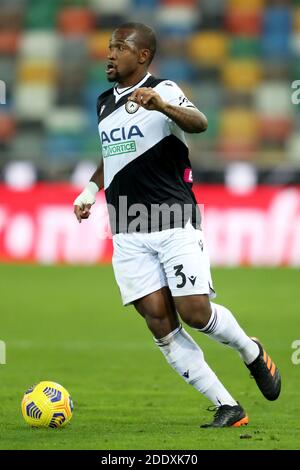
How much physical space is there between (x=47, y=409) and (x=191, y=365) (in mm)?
889

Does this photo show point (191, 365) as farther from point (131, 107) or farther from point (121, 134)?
point (131, 107)

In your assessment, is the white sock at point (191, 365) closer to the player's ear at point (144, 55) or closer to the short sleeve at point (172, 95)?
the short sleeve at point (172, 95)

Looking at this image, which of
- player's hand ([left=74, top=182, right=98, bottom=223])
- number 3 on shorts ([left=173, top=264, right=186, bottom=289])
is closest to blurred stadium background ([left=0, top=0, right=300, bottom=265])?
player's hand ([left=74, top=182, right=98, bottom=223])

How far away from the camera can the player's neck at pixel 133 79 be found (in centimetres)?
658

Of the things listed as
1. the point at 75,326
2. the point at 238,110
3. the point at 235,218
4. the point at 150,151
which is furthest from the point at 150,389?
the point at 238,110

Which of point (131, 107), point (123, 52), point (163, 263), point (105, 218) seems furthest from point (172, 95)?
point (105, 218)

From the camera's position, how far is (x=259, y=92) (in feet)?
71.7

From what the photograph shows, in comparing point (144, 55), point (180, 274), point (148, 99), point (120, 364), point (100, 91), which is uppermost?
point (144, 55)

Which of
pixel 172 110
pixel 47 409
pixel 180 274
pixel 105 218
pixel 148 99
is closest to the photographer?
pixel 148 99

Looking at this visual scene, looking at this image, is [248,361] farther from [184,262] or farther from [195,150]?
[195,150]

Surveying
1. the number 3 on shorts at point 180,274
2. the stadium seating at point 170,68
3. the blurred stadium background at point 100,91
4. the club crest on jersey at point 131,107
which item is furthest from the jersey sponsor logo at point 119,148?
the stadium seating at point 170,68

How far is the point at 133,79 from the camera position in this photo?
660cm

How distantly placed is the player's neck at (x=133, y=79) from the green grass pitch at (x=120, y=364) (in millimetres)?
2059

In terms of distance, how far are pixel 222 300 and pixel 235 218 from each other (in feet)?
9.98
